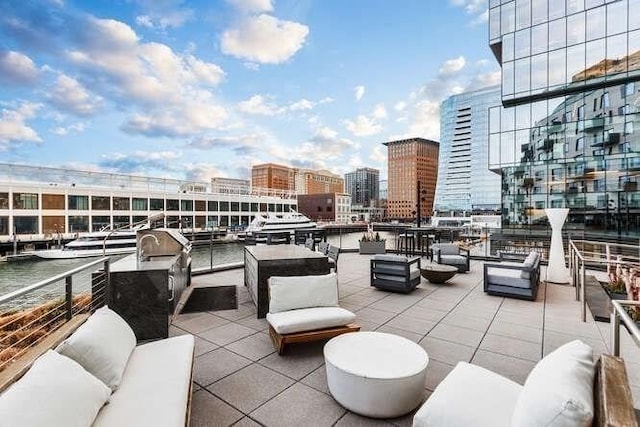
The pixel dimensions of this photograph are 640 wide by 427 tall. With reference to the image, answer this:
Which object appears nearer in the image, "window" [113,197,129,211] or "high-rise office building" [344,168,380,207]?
"window" [113,197,129,211]

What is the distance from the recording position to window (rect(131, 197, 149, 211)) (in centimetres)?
3181

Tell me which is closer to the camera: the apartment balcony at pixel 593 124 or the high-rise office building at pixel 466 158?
the apartment balcony at pixel 593 124

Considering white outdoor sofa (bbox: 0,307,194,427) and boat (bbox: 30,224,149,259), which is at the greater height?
white outdoor sofa (bbox: 0,307,194,427)

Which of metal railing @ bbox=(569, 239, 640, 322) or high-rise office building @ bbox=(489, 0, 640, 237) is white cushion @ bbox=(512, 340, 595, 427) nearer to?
metal railing @ bbox=(569, 239, 640, 322)

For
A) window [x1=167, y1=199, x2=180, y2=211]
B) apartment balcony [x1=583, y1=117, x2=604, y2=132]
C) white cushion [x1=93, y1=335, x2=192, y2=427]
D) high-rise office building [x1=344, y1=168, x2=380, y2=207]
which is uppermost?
high-rise office building [x1=344, y1=168, x2=380, y2=207]

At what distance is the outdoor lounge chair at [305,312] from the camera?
9.35 ft

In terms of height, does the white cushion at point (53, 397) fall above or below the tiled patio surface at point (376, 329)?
above

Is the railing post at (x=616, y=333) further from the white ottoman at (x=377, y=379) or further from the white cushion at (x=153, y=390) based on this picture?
the white cushion at (x=153, y=390)

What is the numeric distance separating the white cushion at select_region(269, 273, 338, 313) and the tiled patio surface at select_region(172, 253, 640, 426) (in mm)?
429

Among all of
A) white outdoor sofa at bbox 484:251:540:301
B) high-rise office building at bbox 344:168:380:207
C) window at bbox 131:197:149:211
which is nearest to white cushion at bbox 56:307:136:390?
white outdoor sofa at bbox 484:251:540:301

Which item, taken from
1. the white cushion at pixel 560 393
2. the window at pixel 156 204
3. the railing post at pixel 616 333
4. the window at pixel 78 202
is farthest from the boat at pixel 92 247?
the railing post at pixel 616 333

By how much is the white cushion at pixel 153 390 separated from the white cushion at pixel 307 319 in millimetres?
881

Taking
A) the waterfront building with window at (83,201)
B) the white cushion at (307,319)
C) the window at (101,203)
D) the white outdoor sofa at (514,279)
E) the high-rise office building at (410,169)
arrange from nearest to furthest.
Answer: the white cushion at (307,319), the white outdoor sofa at (514,279), the waterfront building with window at (83,201), the window at (101,203), the high-rise office building at (410,169)

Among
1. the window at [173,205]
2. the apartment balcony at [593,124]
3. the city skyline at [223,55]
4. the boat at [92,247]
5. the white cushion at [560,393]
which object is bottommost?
the boat at [92,247]
